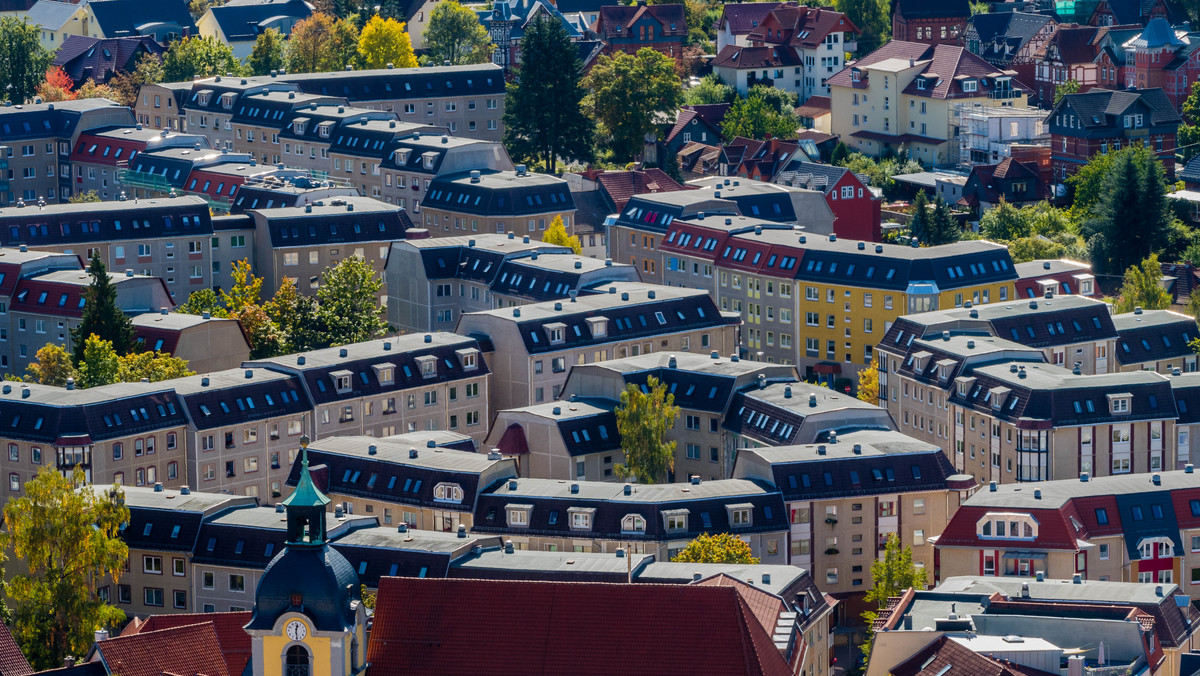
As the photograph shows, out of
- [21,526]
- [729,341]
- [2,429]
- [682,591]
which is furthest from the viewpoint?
[729,341]

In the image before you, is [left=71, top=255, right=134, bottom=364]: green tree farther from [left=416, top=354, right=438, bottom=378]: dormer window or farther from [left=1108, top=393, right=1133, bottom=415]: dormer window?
[left=1108, top=393, right=1133, bottom=415]: dormer window

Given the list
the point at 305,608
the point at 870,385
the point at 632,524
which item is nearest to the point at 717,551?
the point at 632,524

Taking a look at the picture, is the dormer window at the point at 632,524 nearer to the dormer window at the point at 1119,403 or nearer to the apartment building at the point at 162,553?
the apartment building at the point at 162,553

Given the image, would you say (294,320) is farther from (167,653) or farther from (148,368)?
(167,653)

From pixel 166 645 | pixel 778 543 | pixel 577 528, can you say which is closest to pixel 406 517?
pixel 577 528

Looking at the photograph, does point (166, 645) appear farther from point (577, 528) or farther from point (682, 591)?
point (577, 528)

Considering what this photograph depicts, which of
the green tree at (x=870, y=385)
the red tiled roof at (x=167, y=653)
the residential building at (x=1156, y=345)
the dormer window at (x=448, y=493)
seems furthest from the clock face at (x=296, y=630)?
the residential building at (x=1156, y=345)
